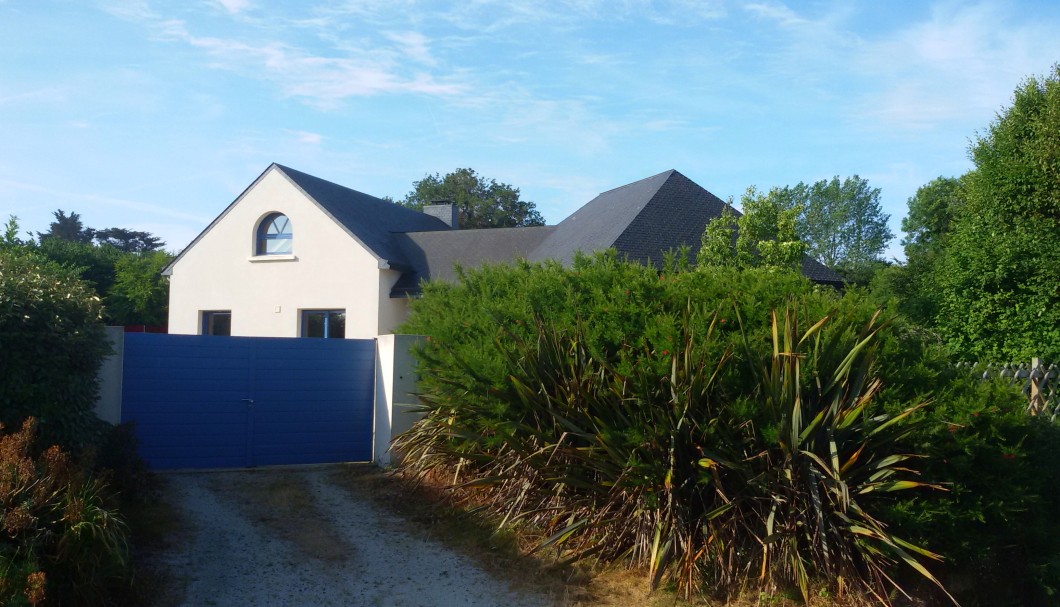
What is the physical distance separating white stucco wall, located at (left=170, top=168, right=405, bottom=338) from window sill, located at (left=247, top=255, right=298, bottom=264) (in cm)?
3

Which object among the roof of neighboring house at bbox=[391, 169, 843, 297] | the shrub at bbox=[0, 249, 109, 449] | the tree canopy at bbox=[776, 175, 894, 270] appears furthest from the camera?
the tree canopy at bbox=[776, 175, 894, 270]

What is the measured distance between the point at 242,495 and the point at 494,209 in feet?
150

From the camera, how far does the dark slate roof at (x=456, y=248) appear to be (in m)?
22.2

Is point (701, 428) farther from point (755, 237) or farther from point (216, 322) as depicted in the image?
point (216, 322)

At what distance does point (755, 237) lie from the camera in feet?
49.9

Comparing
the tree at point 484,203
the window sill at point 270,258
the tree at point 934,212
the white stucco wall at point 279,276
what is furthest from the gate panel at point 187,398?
the tree at point 484,203

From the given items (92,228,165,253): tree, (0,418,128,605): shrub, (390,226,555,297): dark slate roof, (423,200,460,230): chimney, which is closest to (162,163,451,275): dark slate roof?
(390,226,555,297): dark slate roof

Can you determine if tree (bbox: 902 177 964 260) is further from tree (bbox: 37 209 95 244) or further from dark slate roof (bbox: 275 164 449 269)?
tree (bbox: 37 209 95 244)

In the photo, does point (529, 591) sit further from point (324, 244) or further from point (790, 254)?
point (324, 244)

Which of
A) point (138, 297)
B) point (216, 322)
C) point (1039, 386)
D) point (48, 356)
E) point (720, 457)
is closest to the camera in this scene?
point (720, 457)

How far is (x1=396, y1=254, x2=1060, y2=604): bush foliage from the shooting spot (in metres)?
6.13

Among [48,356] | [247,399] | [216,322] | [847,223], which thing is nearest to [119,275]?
[216,322]

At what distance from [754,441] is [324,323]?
17.5 meters

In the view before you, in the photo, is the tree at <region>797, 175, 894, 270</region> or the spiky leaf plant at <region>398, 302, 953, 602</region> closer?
the spiky leaf plant at <region>398, 302, 953, 602</region>
